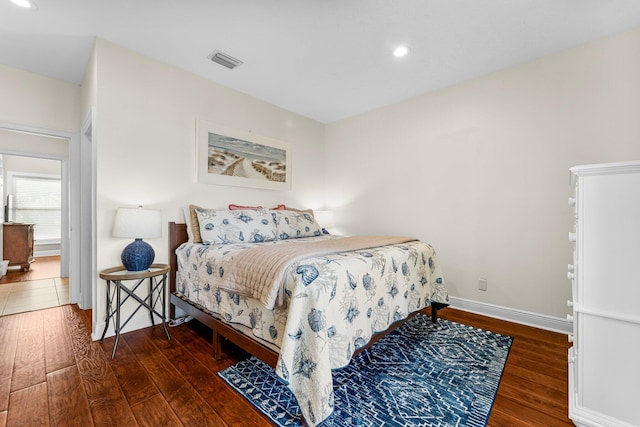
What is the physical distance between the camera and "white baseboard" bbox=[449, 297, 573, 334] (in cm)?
242

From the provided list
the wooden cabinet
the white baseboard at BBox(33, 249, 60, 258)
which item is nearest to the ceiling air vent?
the wooden cabinet

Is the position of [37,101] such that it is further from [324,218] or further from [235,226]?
[324,218]

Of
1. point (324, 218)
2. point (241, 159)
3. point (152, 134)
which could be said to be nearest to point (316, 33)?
point (241, 159)

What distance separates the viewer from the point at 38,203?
6344 millimetres

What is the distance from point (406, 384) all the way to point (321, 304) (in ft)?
2.89

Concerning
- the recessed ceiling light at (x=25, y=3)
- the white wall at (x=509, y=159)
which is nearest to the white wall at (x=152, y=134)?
A: the recessed ceiling light at (x=25, y=3)

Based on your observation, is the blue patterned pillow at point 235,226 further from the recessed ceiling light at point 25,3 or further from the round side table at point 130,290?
the recessed ceiling light at point 25,3

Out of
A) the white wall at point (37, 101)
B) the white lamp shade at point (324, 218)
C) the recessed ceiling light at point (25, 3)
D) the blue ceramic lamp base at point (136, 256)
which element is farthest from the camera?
the white lamp shade at point (324, 218)

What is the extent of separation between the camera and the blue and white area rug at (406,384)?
141cm

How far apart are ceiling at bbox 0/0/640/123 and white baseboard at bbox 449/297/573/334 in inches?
94.6

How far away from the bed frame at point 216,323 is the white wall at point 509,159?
0.84m

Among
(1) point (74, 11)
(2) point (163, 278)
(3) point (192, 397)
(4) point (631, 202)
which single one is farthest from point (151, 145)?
(4) point (631, 202)

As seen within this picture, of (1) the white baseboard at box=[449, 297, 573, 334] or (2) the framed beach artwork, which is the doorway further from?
(1) the white baseboard at box=[449, 297, 573, 334]

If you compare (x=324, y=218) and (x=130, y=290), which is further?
(x=324, y=218)
